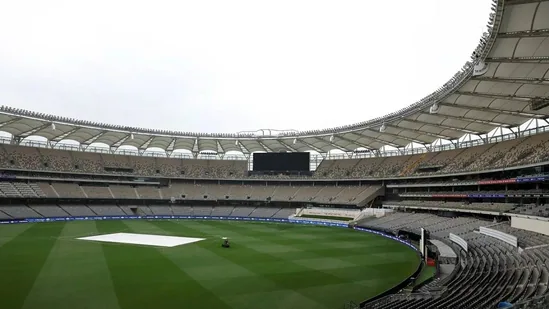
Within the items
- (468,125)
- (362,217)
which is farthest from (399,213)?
(468,125)

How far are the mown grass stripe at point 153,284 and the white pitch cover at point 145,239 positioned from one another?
17.4ft

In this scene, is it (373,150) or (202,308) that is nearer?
(202,308)

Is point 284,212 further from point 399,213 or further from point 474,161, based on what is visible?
point 474,161

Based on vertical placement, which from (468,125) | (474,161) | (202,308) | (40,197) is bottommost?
(202,308)

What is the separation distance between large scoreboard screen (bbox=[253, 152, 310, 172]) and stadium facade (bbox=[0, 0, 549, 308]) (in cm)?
174

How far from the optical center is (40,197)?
5647 cm

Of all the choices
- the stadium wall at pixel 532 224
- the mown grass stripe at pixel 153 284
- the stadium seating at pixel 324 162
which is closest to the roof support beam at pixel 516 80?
the stadium wall at pixel 532 224

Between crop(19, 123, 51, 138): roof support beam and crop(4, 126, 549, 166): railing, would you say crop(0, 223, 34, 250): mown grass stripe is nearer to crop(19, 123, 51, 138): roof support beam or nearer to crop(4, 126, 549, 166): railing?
crop(19, 123, 51, 138): roof support beam

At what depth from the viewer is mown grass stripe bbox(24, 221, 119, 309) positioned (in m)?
15.9

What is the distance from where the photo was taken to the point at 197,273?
71.8 ft

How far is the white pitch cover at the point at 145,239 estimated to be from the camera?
33.2m

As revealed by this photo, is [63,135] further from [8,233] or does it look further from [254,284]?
[254,284]

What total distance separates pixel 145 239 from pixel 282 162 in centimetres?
3852

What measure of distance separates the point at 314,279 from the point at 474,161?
36.4 metres
